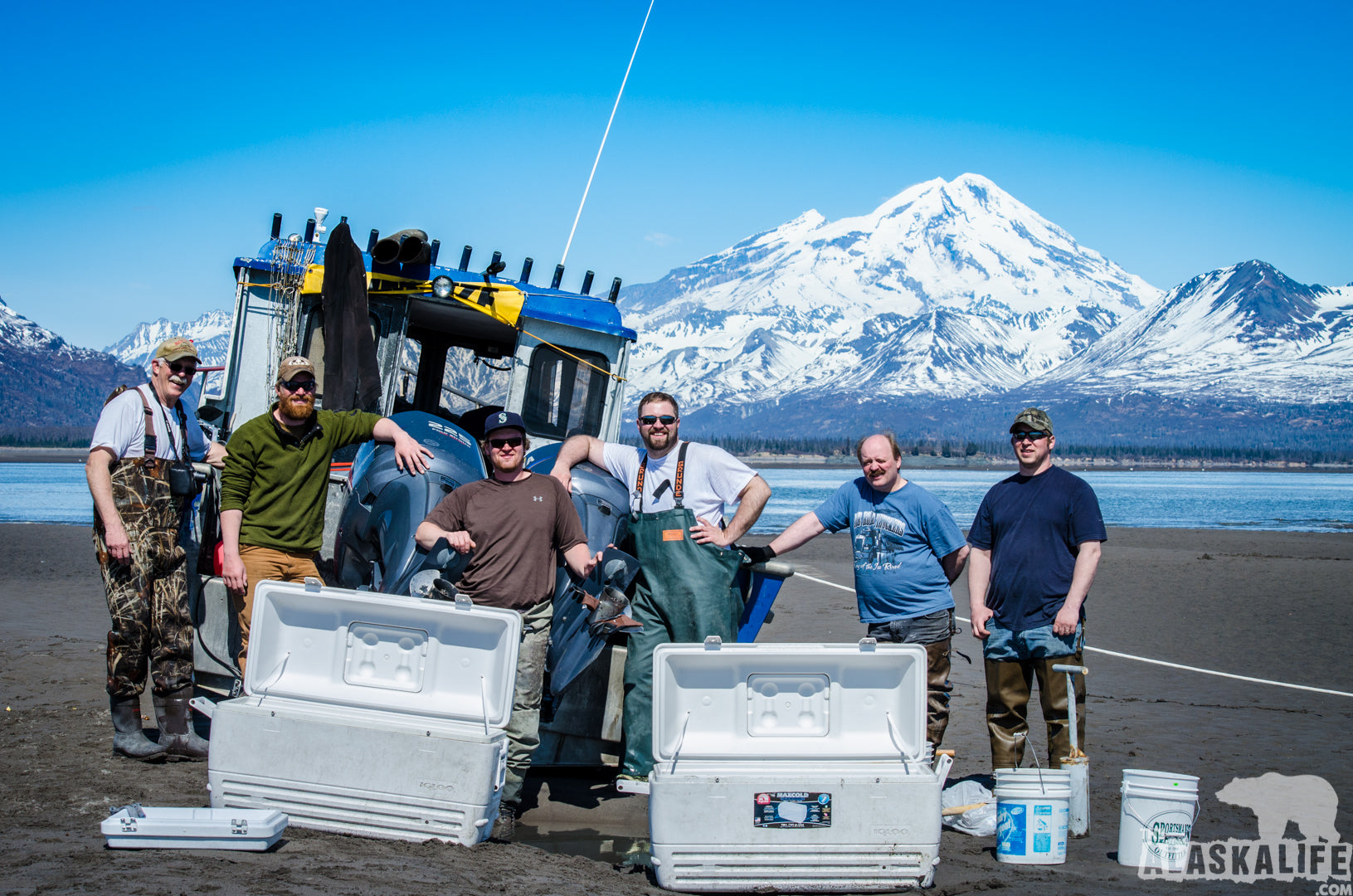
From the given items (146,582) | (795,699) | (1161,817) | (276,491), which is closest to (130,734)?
(146,582)

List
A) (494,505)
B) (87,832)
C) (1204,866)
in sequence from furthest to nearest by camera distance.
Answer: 1. (494,505)
2. (1204,866)
3. (87,832)

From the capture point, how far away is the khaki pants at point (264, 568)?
595 centimetres

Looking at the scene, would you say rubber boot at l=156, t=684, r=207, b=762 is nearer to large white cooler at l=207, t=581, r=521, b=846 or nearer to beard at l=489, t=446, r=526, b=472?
large white cooler at l=207, t=581, r=521, b=846

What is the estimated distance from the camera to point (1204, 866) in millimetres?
5227

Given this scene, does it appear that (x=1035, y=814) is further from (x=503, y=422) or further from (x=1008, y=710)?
(x=503, y=422)

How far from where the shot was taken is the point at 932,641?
604 cm

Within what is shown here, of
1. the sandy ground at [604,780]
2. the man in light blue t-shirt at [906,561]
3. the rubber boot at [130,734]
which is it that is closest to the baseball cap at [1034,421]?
the man in light blue t-shirt at [906,561]

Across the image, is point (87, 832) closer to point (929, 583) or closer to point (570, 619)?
point (570, 619)

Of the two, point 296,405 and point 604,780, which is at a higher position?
point 296,405

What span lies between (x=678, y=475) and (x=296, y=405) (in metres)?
2.06

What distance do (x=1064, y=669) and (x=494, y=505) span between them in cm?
293

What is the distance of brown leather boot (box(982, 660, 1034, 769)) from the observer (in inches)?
230

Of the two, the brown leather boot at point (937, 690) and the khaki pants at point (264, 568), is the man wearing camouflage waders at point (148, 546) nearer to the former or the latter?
the khaki pants at point (264, 568)

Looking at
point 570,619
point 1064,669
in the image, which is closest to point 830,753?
point 1064,669
